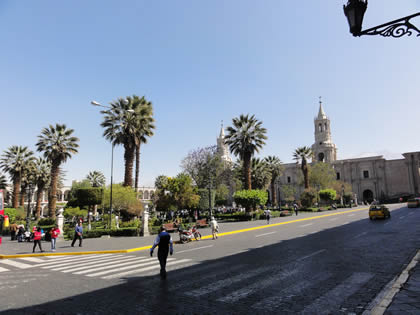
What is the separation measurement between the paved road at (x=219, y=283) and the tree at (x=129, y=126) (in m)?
21.3

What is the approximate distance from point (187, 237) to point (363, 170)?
7887cm

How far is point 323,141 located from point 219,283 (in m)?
89.3

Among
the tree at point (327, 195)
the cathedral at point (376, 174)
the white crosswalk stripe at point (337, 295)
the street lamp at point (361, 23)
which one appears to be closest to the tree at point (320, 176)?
the cathedral at point (376, 174)

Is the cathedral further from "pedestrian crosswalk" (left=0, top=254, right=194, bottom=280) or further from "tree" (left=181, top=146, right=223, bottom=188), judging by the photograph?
"pedestrian crosswalk" (left=0, top=254, right=194, bottom=280)

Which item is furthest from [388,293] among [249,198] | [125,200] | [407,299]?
[249,198]

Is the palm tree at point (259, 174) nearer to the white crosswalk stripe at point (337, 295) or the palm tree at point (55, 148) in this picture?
the palm tree at point (55, 148)

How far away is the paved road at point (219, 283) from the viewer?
5.91 m

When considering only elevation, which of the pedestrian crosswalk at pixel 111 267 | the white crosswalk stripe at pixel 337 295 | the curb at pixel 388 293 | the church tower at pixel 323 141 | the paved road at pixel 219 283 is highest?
the church tower at pixel 323 141

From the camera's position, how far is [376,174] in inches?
3157

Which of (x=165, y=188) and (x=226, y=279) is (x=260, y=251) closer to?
(x=226, y=279)

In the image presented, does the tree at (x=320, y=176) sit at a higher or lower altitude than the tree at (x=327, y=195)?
higher

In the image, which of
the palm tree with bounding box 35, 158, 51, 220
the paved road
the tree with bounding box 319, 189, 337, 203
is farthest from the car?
the palm tree with bounding box 35, 158, 51, 220

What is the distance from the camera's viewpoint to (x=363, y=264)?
9109mm

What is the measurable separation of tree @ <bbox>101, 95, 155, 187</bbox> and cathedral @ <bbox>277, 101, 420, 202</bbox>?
181 feet
